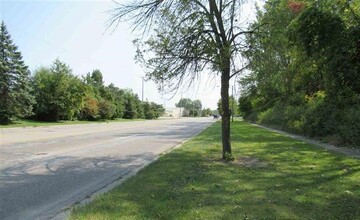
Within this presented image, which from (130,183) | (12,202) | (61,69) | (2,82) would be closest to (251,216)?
(130,183)

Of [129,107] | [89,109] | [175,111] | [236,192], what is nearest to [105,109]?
[89,109]

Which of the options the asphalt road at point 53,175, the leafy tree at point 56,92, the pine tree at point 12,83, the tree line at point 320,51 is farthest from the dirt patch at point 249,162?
the leafy tree at point 56,92

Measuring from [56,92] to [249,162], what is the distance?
39.5 meters

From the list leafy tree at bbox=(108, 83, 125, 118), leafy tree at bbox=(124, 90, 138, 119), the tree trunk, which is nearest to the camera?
the tree trunk

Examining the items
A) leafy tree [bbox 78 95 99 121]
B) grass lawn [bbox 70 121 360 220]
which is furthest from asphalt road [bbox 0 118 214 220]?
leafy tree [bbox 78 95 99 121]

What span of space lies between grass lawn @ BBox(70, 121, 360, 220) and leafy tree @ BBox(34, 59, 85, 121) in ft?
124

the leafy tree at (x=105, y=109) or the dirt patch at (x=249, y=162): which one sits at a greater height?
the leafy tree at (x=105, y=109)

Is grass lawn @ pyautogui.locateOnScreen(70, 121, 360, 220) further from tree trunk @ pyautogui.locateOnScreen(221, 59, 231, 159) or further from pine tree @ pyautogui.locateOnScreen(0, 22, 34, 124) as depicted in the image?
pine tree @ pyautogui.locateOnScreen(0, 22, 34, 124)

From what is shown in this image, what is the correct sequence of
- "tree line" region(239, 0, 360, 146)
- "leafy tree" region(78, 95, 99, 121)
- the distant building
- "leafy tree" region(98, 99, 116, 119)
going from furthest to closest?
the distant building < "leafy tree" region(98, 99, 116, 119) < "leafy tree" region(78, 95, 99, 121) < "tree line" region(239, 0, 360, 146)

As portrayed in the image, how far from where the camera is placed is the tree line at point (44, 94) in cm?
3584

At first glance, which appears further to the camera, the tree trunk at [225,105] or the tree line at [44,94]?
the tree line at [44,94]

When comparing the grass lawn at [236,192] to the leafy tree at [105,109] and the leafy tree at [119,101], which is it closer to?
the leafy tree at [105,109]

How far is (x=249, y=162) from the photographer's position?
11172 millimetres

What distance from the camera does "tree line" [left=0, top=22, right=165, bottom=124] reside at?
35.8 m
